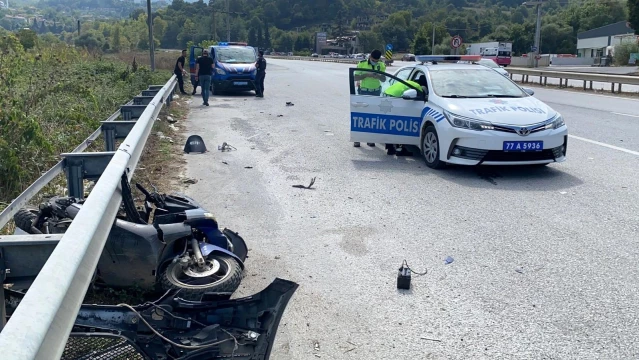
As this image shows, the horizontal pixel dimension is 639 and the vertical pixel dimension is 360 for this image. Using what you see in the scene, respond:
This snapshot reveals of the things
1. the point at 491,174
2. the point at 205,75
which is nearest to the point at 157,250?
the point at 491,174

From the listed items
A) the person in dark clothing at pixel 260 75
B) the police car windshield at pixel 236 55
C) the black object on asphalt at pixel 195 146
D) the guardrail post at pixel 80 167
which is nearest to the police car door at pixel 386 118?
the black object on asphalt at pixel 195 146

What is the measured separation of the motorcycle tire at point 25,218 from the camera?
4.71 m

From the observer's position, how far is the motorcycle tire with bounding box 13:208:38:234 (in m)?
4.71

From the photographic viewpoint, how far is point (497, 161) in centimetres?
864

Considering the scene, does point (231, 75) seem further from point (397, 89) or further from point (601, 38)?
point (601, 38)

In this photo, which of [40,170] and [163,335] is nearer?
[163,335]

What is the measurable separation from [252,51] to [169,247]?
2315 cm

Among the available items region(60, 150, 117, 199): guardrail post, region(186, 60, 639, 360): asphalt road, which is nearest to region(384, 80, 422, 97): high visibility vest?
region(186, 60, 639, 360): asphalt road

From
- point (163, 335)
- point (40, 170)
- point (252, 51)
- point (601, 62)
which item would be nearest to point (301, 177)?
point (40, 170)

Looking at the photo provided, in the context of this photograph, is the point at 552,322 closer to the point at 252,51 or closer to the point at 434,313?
the point at 434,313

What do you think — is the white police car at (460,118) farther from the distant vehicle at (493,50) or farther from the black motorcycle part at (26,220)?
the distant vehicle at (493,50)

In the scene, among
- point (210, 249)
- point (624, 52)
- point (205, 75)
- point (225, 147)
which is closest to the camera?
point (210, 249)

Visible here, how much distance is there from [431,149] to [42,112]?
5.85m

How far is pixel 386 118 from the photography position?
10.2 metres
